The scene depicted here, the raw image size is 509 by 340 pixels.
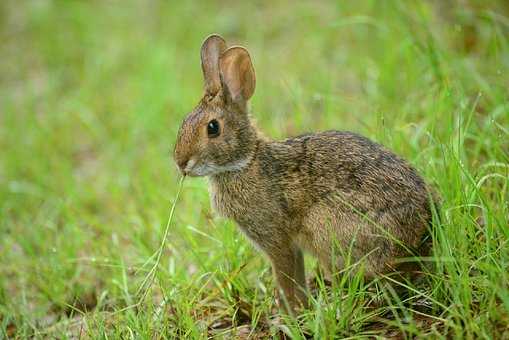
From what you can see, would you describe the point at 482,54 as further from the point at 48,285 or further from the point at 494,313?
the point at 48,285

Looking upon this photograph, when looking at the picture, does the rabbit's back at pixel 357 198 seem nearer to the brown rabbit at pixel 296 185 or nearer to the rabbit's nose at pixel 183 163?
the brown rabbit at pixel 296 185

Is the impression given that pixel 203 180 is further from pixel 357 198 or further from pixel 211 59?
pixel 357 198

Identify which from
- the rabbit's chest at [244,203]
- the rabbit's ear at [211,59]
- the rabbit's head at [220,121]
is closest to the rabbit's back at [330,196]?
the rabbit's chest at [244,203]

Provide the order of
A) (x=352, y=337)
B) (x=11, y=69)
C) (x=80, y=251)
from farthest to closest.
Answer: (x=11, y=69), (x=80, y=251), (x=352, y=337)

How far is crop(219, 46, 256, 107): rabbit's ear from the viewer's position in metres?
4.01

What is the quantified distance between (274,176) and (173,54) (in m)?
4.79

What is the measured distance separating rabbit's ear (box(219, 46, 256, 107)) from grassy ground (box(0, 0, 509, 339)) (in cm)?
79

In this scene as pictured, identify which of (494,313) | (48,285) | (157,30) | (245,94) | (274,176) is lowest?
(48,285)

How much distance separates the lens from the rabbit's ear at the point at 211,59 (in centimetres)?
406

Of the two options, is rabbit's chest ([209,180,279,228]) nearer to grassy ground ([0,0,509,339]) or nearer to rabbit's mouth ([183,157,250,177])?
rabbit's mouth ([183,157,250,177])

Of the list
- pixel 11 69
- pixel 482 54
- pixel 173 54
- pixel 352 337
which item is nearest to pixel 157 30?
pixel 173 54

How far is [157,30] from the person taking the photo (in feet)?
30.9

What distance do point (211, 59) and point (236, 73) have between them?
18cm

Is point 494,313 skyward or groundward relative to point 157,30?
groundward
